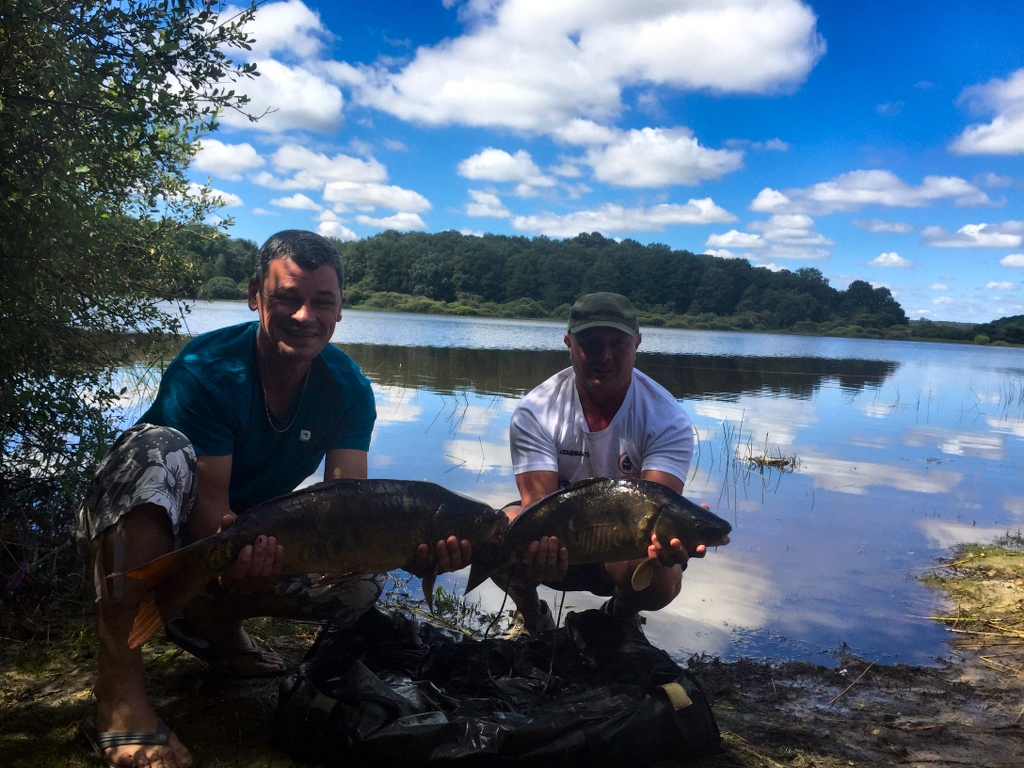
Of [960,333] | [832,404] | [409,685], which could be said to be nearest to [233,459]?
[409,685]

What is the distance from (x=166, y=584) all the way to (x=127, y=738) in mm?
485

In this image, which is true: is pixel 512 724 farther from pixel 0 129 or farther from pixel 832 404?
pixel 832 404

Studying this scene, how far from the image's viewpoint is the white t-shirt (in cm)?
371

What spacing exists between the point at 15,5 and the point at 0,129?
480 mm

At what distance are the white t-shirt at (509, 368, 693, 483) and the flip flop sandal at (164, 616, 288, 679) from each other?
147 centimetres

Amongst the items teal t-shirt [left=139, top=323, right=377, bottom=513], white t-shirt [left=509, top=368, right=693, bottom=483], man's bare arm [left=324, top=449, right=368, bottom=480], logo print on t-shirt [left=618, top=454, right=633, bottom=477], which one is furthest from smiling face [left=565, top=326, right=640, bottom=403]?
man's bare arm [left=324, top=449, right=368, bottom=480]

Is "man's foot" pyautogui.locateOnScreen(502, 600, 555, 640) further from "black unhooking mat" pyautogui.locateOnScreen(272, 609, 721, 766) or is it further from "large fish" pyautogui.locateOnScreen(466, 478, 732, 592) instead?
"large fish" pyautogui.locateOnScreen(466, 478, 732, 592)

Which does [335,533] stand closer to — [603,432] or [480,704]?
[480,704]

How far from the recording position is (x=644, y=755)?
264 cm

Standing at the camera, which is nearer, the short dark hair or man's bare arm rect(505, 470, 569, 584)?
the short dark hair

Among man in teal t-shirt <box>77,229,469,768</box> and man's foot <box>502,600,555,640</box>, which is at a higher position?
man in teal t-shirt <box>77,229,469,768</box>

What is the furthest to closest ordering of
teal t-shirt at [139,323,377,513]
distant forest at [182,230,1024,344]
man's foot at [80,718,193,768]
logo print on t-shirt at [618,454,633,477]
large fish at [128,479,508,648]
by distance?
distant forest at [182,230,1024,344] → logo print on t-shirt at [618,454,633,477] → teal t-shirt at [139,323,377,513] → large fish at [128,479,508,648] → man's foot at [80,718,193,768]

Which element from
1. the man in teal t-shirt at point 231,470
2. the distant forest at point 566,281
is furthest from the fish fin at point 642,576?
the distant forest at point 566,281

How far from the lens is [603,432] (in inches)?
150
